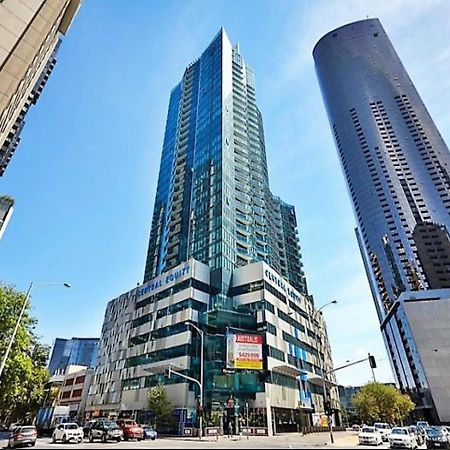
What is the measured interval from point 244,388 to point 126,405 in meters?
24.6

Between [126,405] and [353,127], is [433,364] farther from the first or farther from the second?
[353,127]

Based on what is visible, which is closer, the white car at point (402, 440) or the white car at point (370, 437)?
the white car at point (402, 440)

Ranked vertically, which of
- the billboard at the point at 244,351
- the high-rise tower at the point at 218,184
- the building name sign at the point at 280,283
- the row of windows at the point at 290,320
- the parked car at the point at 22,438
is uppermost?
the high-rise tower at the point at 218,184

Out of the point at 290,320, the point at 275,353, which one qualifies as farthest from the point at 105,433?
the point at 290,320

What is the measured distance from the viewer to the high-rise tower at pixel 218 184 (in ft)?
250

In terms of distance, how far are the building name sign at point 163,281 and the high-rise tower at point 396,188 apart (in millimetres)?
77885

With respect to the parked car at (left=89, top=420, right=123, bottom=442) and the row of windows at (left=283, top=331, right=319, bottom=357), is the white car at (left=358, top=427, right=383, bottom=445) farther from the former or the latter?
the row of windows at (left=283, top=331, right=319, bottom=357)

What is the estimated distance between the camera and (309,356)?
68.1 metres

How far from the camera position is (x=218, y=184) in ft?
261

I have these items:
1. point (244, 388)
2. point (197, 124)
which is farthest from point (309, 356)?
point (197, 124)

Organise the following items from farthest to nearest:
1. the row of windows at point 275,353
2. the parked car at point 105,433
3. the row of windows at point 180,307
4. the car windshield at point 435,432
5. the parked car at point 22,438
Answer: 1. the row of windows at point 180,307
2. the row of windows at point 275,353
3. the parked car at point 105,433
4. the car windshield at point 435,432
5. the parked car at point 22,438

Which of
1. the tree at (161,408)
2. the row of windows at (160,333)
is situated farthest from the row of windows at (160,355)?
the tree at (161,408)

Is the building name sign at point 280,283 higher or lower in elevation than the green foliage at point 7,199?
lower

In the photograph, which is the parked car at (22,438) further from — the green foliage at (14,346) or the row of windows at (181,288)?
the row of windows at (181,288)
